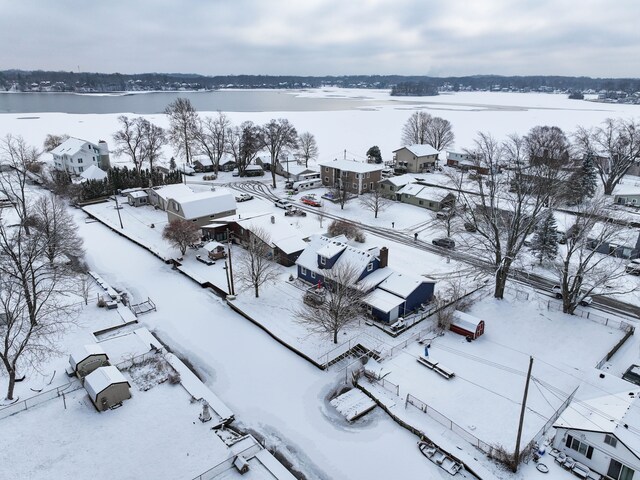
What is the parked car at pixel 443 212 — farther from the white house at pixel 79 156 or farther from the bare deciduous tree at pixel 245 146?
the white house at pixel 79 156

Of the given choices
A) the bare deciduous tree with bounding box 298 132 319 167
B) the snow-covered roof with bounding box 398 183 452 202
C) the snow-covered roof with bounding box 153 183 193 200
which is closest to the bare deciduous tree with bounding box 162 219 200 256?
the snow-covered roof with bounding box 153 183 193 200

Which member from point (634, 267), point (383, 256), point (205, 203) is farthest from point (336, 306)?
point (634, 267)

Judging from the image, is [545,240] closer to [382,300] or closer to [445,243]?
[445,243]

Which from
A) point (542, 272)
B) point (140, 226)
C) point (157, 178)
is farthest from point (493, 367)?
point (157, 178)

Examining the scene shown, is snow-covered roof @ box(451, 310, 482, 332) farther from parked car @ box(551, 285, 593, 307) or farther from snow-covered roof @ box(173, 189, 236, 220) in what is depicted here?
snow-covered roof @ box(173, 189, 236, 220)

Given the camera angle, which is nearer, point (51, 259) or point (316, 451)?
point (316, 451)

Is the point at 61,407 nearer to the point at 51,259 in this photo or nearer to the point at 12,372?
the point at 12,372
